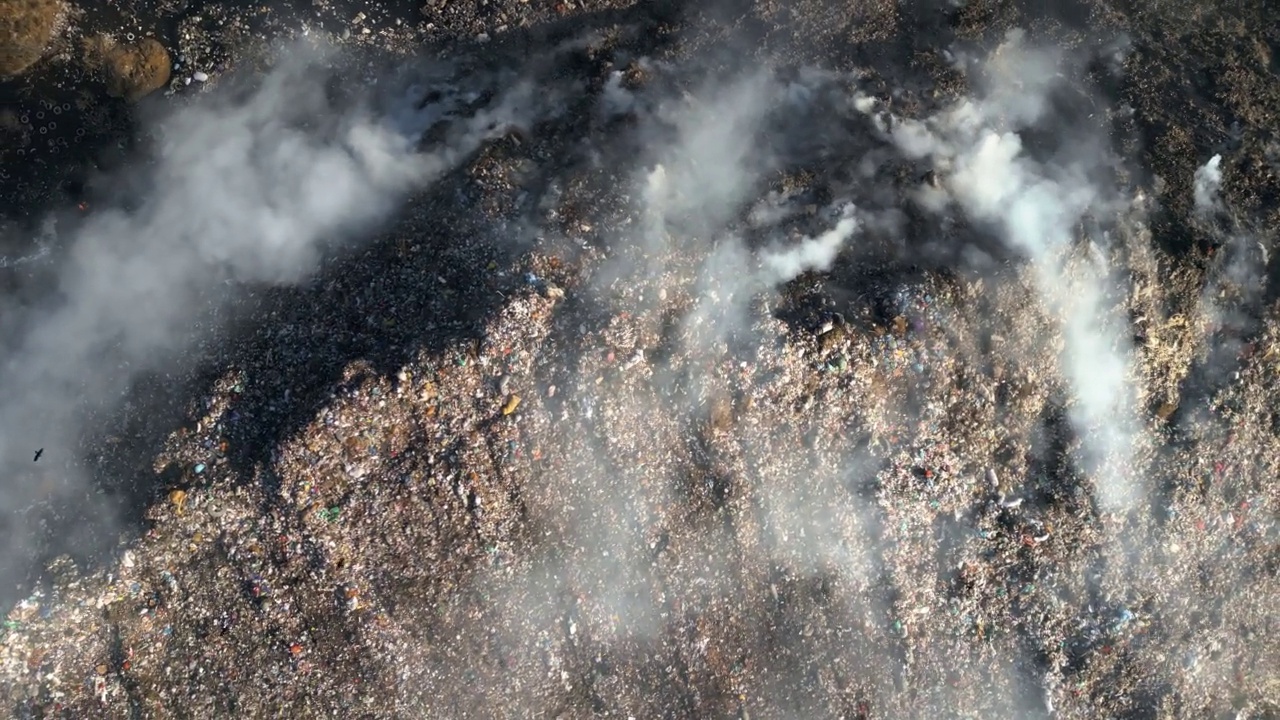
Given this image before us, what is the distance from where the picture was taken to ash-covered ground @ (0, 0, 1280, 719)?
10281 millimetres

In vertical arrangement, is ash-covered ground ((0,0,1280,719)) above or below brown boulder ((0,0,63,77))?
below

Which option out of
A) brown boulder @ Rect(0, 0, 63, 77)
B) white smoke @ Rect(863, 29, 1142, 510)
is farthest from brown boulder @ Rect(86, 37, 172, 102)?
white smoke @ Rect(863, 29, 1142, 510)

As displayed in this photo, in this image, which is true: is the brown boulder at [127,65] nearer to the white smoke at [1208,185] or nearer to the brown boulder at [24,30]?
the brown boulder at [24,30]

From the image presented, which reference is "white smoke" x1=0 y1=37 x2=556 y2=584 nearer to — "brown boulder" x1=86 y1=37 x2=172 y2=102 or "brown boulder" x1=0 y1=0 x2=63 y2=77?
"brown boulder" x1=86 y1=37 x2=172 y2=102

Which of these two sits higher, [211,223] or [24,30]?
[24,30]

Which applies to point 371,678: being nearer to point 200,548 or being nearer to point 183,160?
point 200,548

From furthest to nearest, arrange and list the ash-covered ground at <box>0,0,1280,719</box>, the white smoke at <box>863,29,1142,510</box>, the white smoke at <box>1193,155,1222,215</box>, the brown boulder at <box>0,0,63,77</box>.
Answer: the brown boulder at <box>0,0,63,77</box> < the white smoke at <box>1193,155,1222,215</box> < the white smoke at <box>863,29,1142,510</box> < the ash-covered ground at <box>0,0,1280,719</box>

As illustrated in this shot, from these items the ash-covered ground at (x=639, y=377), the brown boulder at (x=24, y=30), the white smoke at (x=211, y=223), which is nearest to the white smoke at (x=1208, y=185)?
the ash-covered ground at (x=639, y=377)

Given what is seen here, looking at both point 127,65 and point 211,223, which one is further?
point 127,65

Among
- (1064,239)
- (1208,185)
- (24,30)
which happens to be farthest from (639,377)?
(24,30)

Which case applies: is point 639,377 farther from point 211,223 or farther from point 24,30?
point 24,30

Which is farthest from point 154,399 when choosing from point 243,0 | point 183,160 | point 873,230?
point 873,230

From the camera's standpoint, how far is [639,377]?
10.6 metres

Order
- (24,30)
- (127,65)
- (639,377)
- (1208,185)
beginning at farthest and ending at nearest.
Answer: (127,65), (24,30), (1208,185), (639,377)
